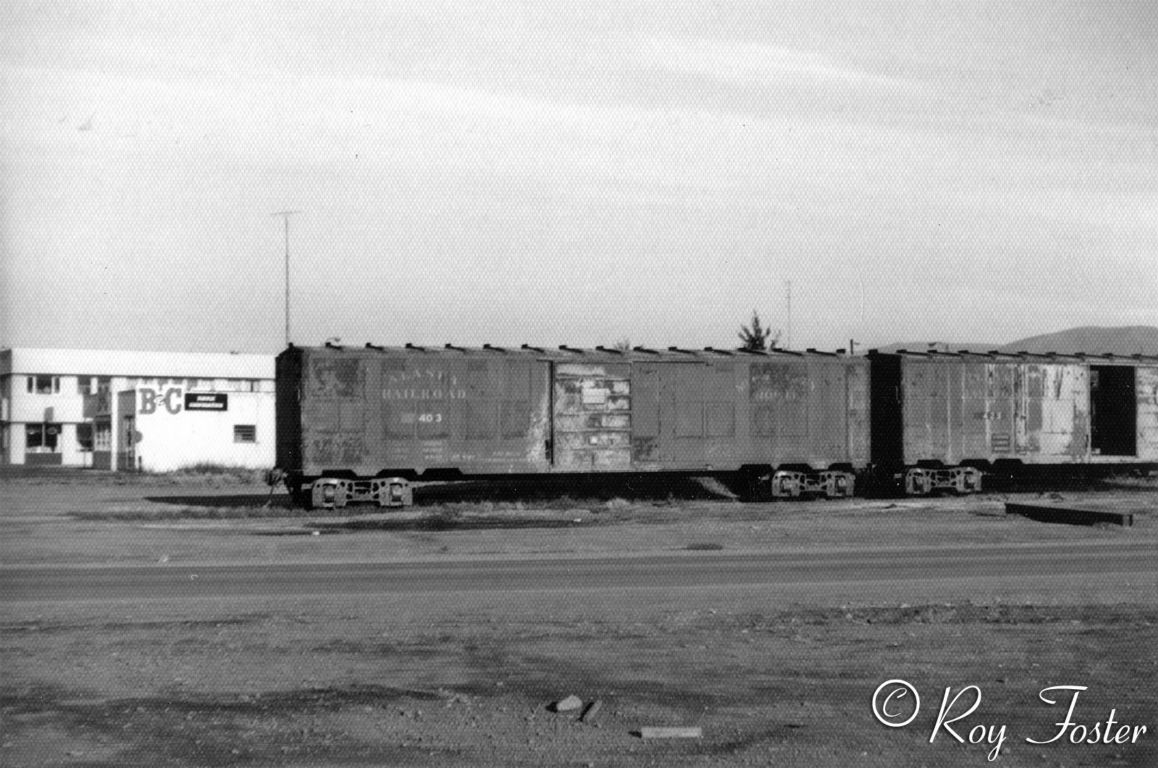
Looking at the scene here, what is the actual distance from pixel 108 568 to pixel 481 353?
1504 centimetres

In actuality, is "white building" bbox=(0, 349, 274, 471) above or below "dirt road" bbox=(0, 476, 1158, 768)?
above

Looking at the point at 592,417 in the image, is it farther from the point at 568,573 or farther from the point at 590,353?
the point at 568,573

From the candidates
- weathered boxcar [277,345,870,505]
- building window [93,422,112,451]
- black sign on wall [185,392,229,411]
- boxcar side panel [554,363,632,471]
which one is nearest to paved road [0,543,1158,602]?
weathered boxcar [277,345,870,505]

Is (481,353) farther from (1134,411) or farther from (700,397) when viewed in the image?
(1134,411)

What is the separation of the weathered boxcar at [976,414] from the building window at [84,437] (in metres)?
58.4

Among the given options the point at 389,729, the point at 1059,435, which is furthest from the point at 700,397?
the point at 389,729

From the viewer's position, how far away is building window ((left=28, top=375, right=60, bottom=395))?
7988 cm

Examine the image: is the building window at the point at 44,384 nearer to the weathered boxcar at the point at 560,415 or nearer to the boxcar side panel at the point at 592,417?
the weathered boxcar at the point at 560,415

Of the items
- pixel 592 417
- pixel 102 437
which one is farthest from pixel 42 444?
pixel 592 417

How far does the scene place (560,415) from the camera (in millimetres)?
32531

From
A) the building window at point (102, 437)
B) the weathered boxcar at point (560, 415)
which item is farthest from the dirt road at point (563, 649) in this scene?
the building window at point (102, 437)

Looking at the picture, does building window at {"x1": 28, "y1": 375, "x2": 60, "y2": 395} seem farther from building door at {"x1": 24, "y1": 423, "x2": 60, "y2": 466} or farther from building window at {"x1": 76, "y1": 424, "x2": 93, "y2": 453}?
building window at {"x1": 76, "y1": 424, "x2": 93, "y2": 453}

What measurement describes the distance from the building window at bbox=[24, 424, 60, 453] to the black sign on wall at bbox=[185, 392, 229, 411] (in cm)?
2474

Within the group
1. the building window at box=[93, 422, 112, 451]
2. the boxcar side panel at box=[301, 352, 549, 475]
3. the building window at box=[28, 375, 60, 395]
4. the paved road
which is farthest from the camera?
the building window at box=[28, 375, 60, 395]
